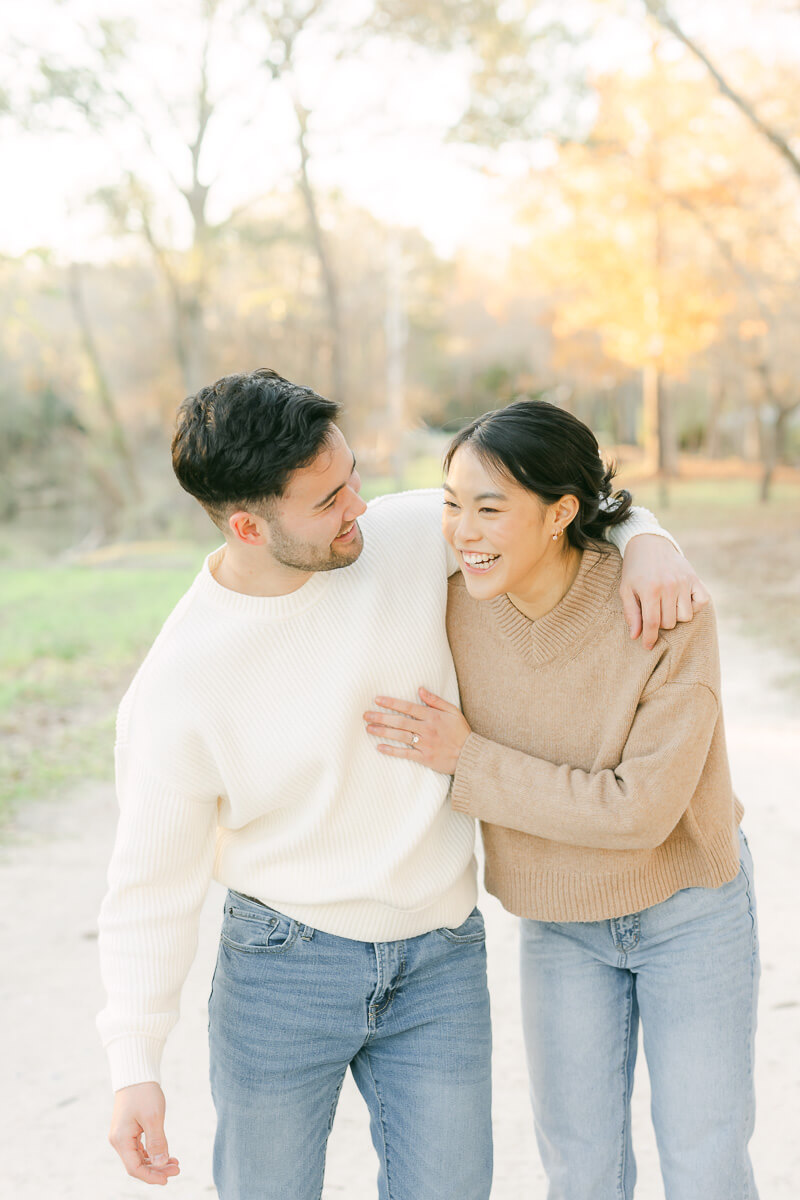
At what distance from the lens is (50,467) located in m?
26.9

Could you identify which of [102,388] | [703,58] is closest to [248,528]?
[703,58]

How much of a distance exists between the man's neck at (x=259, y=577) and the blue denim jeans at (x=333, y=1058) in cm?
61

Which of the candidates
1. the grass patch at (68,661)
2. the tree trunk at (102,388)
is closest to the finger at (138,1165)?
the grass patch at (68,661)

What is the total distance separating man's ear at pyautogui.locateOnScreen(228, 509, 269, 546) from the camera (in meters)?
2.02

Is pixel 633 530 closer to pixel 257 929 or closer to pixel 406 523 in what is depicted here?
pixel 406 523

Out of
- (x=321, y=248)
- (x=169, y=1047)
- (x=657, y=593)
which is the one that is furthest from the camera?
(x=321, y=248)

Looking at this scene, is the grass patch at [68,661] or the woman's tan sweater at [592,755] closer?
the woman's tan sweater at [592,755]

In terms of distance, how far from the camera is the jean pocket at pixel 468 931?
83.7 inches

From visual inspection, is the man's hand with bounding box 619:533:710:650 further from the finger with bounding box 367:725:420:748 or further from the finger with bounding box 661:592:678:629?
the finger with bounding box 367:725:420:748

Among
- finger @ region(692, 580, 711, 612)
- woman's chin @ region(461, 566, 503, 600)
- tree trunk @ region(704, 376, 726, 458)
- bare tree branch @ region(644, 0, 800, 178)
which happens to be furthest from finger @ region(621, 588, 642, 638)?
tree trunk @ region(704, 376, 726, 458)

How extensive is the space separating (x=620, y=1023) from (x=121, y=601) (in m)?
9.97

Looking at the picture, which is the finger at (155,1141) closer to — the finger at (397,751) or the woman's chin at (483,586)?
the finger at (397,751)

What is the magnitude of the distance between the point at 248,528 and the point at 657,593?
2.50 feet

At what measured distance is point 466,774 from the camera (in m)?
2.06
